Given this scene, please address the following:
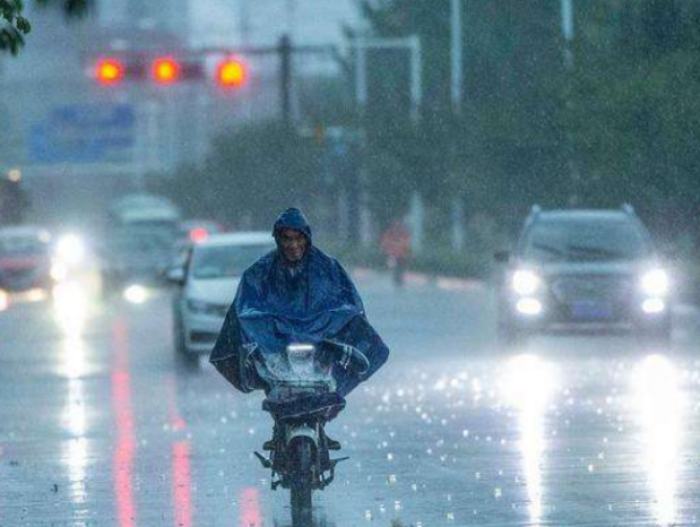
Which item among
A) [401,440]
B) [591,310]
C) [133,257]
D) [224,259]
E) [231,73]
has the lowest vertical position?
[401,440]

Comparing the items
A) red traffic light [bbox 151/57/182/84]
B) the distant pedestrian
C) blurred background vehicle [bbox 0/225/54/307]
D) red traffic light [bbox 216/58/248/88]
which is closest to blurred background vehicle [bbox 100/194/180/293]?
blurred background vehicle [bbox 0/225/54/307]

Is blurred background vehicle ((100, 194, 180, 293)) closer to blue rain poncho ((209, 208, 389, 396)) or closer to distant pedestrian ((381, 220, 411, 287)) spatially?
distant pedestrian ((381, 220, 411, 287))

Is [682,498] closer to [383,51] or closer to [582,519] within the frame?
[582,519]

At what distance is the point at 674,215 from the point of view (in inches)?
1809

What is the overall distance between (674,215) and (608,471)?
101ft

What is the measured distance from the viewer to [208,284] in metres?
29.9

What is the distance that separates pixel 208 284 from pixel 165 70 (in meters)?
26.9

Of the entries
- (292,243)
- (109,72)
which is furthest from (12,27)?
(109,72)

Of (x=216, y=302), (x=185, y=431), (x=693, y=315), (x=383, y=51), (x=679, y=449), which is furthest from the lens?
(x=383, y=51)

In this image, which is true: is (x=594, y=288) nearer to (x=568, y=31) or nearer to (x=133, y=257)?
(x=568, y=31)

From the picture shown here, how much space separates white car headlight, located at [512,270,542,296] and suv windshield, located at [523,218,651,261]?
1.11ft

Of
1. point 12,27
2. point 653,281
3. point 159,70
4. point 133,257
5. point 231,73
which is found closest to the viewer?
point 12,27

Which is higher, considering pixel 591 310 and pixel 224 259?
pixel 224 259

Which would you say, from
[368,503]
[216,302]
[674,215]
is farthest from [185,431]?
[674,215]
